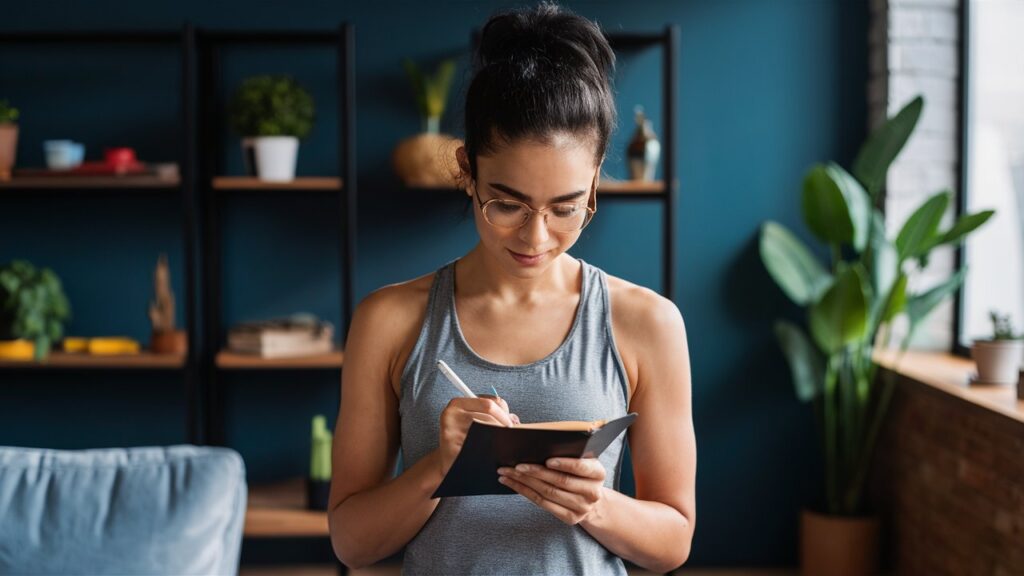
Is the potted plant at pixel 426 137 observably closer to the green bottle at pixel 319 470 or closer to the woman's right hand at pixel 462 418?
the green bottle at pixel 319 470

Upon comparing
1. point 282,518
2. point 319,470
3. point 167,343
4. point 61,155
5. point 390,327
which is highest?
point 61,155

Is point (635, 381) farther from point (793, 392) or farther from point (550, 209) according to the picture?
point (793, 392)

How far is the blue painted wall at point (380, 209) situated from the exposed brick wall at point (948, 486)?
0.45m

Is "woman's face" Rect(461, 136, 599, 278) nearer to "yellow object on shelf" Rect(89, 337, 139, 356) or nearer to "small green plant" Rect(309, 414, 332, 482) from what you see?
"small green plant" Rect(309, 414, 332, 482)

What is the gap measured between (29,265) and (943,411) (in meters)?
2.92

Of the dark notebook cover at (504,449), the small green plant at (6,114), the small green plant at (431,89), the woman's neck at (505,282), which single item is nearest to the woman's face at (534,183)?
the woman's neck at (505,282)

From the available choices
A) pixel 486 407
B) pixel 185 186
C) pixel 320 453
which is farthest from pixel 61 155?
pixel 486 407

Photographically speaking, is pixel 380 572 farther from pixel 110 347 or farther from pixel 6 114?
pixel 6 114

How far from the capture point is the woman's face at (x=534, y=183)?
122 centimetres

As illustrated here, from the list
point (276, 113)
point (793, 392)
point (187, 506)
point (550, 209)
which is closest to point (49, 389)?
point (276, 113)

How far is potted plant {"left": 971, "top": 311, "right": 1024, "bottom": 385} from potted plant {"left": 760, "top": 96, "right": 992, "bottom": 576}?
275 mm

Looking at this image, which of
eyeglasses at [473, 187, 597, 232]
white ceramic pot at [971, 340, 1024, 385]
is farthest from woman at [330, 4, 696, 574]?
white ceramic pot at [971, 340, 1024, 385]

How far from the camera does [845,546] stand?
10.9 ft

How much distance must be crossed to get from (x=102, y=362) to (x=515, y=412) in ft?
7.88
